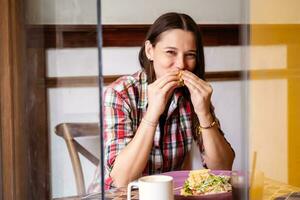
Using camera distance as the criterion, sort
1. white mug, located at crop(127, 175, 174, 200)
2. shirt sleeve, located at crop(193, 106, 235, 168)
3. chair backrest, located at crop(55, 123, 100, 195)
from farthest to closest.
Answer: shirt sleeve, located at crop(193, 106, 235, 168), chair backrest, located at crop(55, 123, 100, 195), white mug, located at crop(127, 175, 174, 200)

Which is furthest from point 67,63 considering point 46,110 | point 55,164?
point 55,164

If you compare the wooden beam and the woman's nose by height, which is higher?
the wooden beam

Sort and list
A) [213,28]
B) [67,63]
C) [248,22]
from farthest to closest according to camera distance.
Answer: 1. [213,28]
2. [67,63]
3. [248,22]

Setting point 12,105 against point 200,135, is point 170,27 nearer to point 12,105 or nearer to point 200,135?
point 200,135

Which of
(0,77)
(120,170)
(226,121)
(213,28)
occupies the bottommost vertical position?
(120,170)

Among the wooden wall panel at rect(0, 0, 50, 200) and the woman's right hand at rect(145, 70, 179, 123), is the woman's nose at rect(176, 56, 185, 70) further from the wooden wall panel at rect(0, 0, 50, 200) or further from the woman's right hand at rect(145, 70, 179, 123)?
the wooden wall panel at rect(0, 0, 50, 200)

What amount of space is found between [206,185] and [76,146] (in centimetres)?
34

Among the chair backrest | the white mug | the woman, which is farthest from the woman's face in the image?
the white mug

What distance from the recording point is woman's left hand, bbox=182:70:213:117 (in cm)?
108

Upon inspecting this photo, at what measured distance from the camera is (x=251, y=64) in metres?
0.78

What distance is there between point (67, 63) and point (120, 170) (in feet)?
0.92

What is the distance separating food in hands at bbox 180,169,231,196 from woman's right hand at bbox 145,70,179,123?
0.21 meters

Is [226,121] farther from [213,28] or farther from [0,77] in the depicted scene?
[0,77]

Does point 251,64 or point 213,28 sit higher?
point 213,28
